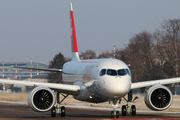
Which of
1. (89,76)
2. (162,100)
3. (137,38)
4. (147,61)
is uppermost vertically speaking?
(137,38)

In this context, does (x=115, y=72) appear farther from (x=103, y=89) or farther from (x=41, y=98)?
(x=41, y=98)

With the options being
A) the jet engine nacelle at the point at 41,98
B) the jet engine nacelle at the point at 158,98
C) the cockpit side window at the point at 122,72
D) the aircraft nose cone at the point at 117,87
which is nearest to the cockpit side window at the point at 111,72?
the cockpit side window at the point at 122,72

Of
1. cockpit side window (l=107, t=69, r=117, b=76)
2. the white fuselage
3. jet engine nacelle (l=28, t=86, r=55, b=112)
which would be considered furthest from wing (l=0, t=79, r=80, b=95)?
cockpit side window (l=107, t=69, r=117, b=76)

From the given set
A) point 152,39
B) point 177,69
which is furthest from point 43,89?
point 152,39

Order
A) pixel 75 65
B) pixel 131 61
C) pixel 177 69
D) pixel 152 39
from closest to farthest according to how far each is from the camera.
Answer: pixel 75 65 < pixel 177 69 < pixel 152 39 < pixel 131 61

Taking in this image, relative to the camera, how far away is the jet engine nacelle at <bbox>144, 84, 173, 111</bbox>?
21.5 m

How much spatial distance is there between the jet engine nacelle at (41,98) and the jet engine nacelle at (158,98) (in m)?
5.76

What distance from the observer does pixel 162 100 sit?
21766 millimetres

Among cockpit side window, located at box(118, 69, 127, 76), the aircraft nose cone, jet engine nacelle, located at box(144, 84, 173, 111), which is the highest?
cockpit side window, located at box(118, 69, 127, 76)

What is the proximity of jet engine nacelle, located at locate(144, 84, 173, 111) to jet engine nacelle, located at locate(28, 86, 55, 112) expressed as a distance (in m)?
5.76

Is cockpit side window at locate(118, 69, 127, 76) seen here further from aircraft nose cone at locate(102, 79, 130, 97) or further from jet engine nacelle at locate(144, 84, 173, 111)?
jet engine nacelle at locate(144, 84, 173, 111)

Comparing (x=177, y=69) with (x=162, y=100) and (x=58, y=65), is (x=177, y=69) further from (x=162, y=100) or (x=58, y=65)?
(x=58, y=65)

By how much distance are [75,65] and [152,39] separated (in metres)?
48.8

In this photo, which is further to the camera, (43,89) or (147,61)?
(147,61)
